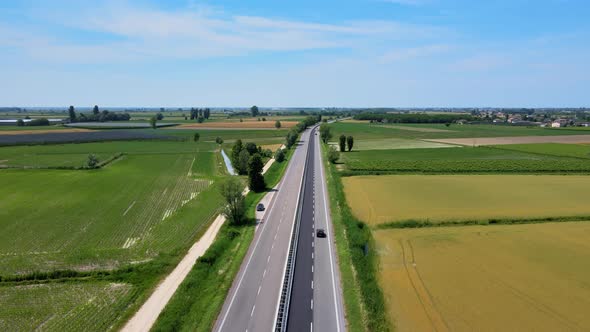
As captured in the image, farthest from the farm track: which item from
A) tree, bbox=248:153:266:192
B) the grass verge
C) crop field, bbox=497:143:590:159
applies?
crop field, bbox=497:143:590:159

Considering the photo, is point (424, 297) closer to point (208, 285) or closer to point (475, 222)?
point (208, 285)

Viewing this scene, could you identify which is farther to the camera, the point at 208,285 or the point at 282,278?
the point at 282,278

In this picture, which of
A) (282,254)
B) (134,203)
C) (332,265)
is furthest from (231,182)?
(134,203)

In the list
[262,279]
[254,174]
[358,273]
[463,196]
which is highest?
[254,174]

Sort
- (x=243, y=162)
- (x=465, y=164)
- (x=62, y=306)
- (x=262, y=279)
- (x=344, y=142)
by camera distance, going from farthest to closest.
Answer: (x=344, y=142) → (x=465, y=164) → (x=243, y=162) → (x=262, y=279) → (x=62, y=306)

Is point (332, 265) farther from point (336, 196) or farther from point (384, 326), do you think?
point (336, 196)

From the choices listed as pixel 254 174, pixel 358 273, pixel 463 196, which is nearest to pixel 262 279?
pixel 358 273
